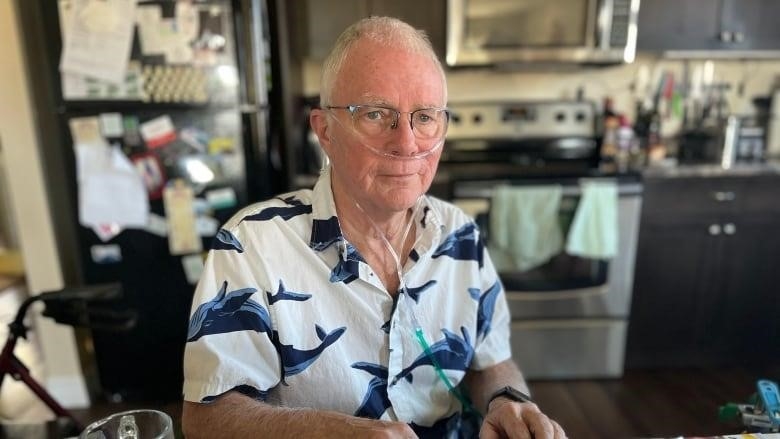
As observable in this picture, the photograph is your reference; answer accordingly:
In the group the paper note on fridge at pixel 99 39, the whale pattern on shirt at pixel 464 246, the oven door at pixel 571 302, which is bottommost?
the oven door at pixel 571 302

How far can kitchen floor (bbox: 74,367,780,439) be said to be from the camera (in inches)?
81.7

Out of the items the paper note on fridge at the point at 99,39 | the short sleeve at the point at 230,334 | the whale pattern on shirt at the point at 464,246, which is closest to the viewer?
the short sleeve at the point at 230,334

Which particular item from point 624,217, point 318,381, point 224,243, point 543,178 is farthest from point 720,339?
point 224,243

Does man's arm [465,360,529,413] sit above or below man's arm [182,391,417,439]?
below

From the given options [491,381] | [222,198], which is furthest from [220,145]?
[491,381]

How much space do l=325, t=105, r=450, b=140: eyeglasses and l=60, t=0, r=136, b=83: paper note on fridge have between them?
4.35 feet

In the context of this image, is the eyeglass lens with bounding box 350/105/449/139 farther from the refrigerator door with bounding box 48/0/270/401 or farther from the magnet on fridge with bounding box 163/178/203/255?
the magnet on fridge with bounding box 163/178/203/255

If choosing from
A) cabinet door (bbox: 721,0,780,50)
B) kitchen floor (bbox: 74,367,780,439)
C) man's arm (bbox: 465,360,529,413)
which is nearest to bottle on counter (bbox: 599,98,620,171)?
cabinet door (bbox: 721,0,780,50)

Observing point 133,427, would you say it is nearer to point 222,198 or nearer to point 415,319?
point 415,319

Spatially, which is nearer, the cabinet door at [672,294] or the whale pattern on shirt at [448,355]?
the whale pattern on shirt at [448,355]

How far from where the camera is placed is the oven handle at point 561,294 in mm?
2332

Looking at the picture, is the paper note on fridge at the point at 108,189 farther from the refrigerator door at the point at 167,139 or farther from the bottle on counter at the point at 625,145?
the bottle on counter at the point at 625,145

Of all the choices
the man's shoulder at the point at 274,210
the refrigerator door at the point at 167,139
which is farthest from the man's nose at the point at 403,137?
the refrigerator door at the point at 167,139

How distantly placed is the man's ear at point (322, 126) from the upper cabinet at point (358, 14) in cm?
160
